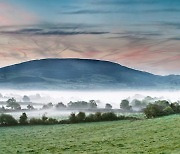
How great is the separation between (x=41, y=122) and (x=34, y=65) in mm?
7570

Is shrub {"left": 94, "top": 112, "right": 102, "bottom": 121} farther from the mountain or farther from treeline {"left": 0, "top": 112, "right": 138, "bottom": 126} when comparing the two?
the mountain

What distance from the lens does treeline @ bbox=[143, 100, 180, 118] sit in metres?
25.5

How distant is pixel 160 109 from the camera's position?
26.0 meters

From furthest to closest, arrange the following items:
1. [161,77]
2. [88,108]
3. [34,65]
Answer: [34,65], [161,77], [88,108]

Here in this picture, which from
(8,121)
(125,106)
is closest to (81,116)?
(125,106)

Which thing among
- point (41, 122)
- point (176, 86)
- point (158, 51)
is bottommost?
point (41, 122)

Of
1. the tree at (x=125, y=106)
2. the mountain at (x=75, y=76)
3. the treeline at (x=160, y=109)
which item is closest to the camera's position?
the treeline at (x=160, y=109)

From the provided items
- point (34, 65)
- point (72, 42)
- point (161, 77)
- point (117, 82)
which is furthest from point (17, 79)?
point (161, 77)

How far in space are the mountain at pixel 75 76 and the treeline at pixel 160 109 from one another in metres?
4.85

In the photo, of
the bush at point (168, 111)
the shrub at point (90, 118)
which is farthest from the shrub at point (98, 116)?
the bush at point (168, 111)

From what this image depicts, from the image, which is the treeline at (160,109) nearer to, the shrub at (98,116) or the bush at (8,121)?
the shrub at (98,116)

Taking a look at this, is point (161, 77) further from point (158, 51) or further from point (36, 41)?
A: point (36, 41)

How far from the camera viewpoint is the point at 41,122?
26.9 meters

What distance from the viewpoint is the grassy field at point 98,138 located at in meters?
17.5
